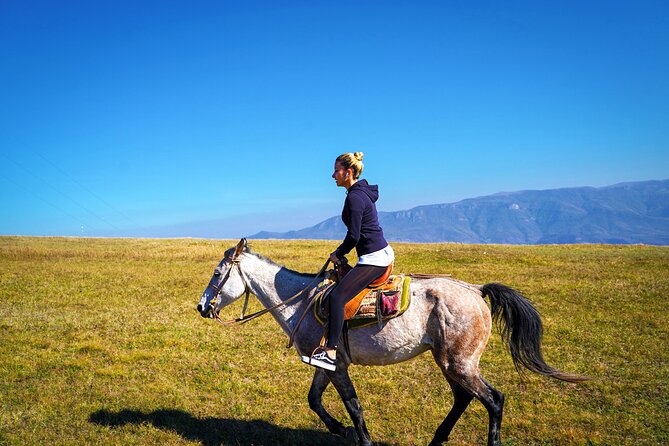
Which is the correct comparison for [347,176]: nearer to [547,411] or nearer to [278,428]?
[278,428]

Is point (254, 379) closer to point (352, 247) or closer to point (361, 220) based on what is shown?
point (352, 247)

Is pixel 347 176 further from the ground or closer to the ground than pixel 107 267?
further from the ground

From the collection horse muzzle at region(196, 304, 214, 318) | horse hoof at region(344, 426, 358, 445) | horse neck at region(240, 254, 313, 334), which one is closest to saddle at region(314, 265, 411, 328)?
horse neck at region(240, 254, 313, 334)

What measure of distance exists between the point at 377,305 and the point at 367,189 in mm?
1887

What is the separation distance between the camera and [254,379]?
35.9 feet

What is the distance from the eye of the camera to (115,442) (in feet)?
25.3

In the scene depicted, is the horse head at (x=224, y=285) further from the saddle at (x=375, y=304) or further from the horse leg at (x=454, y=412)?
the horse leg at (x=454, y=412)

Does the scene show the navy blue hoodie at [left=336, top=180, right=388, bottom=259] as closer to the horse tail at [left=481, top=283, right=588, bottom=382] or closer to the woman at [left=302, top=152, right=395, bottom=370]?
the woman at [left=302, top=152, right=395, bottom=370]

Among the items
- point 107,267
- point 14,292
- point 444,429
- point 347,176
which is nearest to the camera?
point 347,176

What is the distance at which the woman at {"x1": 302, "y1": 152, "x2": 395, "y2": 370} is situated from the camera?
666 centimetres

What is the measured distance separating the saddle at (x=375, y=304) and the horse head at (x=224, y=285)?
171 centimetres

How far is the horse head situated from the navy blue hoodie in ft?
7.16

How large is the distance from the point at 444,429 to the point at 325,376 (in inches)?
90.6

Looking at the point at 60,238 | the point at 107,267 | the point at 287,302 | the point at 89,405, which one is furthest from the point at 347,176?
the point at 60,238
